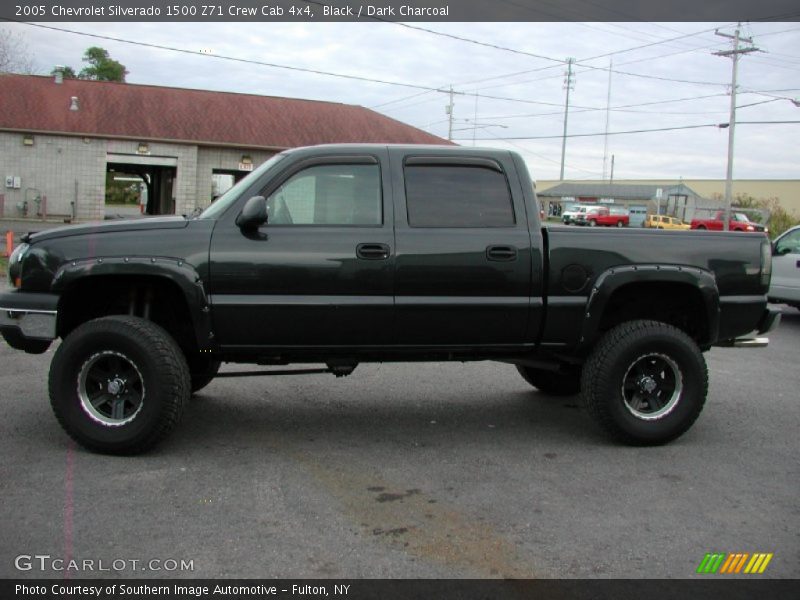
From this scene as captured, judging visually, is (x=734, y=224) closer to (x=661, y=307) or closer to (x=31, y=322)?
(x=661, y=307)

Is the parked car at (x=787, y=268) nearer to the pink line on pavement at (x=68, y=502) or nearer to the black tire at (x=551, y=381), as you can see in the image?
the black tire at (x=551, y=381)

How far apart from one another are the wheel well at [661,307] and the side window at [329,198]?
1855mm

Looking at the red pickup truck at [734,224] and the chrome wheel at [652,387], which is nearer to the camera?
the chrome wheel at [652,387]

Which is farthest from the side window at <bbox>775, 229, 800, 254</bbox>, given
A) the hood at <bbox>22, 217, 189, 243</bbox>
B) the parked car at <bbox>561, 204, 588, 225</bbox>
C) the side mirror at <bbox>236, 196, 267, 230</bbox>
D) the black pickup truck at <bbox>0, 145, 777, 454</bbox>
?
the parked car at <bbox>561, 204, 588, 225</bbox>

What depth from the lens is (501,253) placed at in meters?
5.26

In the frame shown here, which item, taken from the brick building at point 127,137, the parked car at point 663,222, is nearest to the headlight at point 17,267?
the brick building at point 127,137

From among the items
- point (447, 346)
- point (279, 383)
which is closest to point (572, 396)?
point (447, 346)

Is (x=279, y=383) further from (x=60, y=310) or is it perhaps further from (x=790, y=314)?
(x=790, y=314)

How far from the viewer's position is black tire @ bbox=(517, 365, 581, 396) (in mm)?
6855

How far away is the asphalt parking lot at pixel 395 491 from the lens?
3.66 meters

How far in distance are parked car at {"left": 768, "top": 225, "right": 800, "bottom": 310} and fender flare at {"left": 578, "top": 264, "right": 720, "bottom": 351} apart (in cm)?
770

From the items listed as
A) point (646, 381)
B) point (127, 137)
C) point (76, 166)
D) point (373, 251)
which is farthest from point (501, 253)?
point (76, 166)

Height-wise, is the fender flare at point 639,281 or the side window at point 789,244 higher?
the side window at point 789,244
